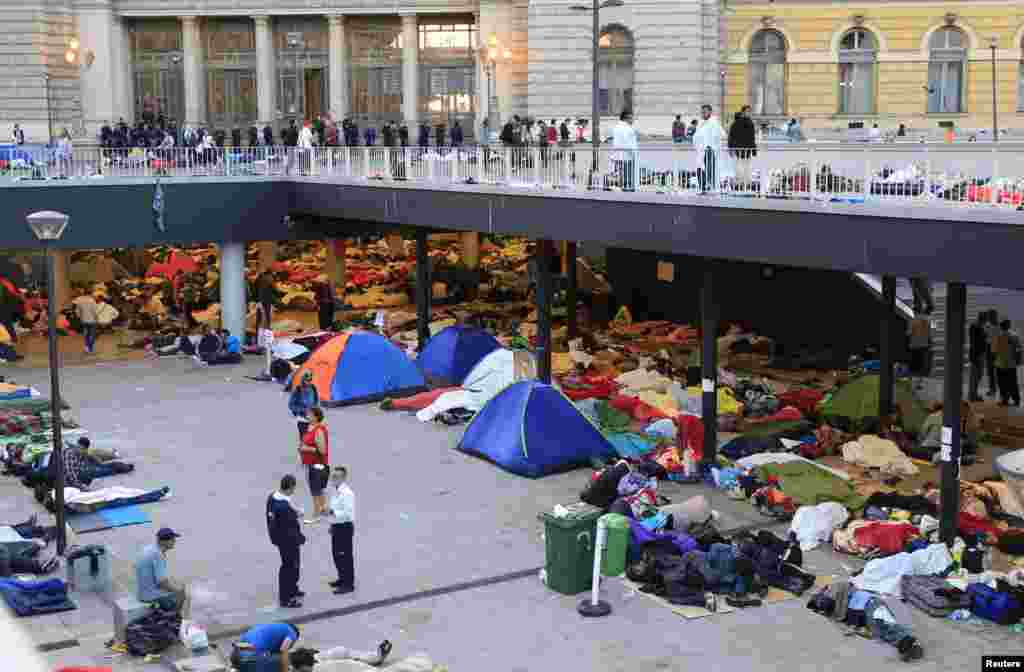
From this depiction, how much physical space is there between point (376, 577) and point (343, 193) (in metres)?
16.6

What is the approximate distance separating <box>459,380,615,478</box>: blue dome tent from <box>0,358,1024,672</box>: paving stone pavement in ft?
1.00

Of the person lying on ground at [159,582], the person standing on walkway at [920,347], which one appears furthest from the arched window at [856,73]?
the person lying on ground at [159,582]

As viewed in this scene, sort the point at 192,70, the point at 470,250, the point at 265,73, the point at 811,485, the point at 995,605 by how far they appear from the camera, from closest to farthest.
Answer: the point at 995,605
the point at 811,485
the point at 470,250
the point at 192,70
the point at 265,73

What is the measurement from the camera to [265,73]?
5762cm

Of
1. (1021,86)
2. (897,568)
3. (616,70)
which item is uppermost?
(616,70)

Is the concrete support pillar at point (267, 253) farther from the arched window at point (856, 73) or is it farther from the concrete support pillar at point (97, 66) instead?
the arched window at point (856, 73)

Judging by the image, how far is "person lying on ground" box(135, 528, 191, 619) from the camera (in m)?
14.1

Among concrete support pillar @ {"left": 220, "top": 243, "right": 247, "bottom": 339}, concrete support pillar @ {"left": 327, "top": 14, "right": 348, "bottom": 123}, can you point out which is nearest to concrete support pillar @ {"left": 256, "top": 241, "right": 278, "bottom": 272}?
concrete support pillar @ {"left": 220, "top": 243, "right": 247, "bottom": 339}

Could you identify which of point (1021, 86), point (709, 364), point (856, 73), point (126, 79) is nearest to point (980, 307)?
point (709, 364)

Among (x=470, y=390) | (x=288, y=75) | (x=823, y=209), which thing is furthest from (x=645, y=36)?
(x=823, y=209)

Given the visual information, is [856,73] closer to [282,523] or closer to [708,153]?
[708,153]

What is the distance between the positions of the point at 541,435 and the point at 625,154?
15.3 feet

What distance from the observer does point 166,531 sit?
14.0m

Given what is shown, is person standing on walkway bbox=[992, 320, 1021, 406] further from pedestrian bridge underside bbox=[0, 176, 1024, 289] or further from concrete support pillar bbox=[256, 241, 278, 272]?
concrete support pillar bbox=[256, 241, 278, 272]
